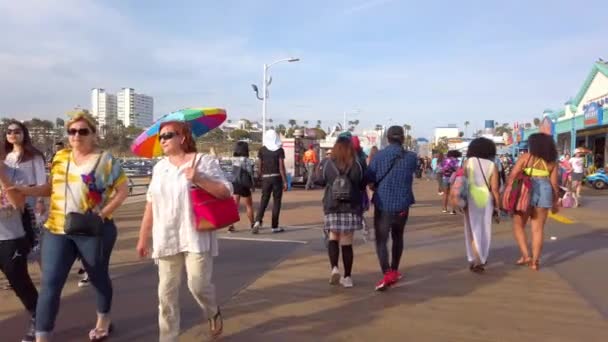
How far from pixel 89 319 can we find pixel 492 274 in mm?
4315

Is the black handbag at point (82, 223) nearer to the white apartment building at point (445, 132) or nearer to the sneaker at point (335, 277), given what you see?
the sneaker at point (335, 277)

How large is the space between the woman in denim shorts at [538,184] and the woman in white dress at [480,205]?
43 centimetres

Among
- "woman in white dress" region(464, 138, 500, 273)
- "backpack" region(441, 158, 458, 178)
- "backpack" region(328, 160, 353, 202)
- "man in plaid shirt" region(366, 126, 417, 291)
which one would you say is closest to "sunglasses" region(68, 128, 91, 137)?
"backpack" region(328, 160, 353, 202)

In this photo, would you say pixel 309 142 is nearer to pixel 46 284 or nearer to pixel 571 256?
pixel 571 256

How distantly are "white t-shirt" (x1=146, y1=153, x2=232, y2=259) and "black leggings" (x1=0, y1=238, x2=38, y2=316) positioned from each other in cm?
113

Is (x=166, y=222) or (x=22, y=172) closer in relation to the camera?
(x=166, y=222)

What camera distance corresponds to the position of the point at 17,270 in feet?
12.2

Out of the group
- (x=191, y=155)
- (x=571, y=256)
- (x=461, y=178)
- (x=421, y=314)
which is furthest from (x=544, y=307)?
(x=191, y=155)

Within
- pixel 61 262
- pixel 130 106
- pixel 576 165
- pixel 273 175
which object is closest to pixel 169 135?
pixel 61 262

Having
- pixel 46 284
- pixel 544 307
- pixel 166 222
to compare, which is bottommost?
pixel 544 307

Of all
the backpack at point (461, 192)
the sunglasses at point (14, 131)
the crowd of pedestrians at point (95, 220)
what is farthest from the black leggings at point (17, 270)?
the backpack at point (461, 192)

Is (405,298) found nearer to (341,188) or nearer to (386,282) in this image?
(386,282)

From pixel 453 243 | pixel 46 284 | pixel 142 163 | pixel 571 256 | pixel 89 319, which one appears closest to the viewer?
pixel 46 284

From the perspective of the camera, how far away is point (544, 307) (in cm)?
470
